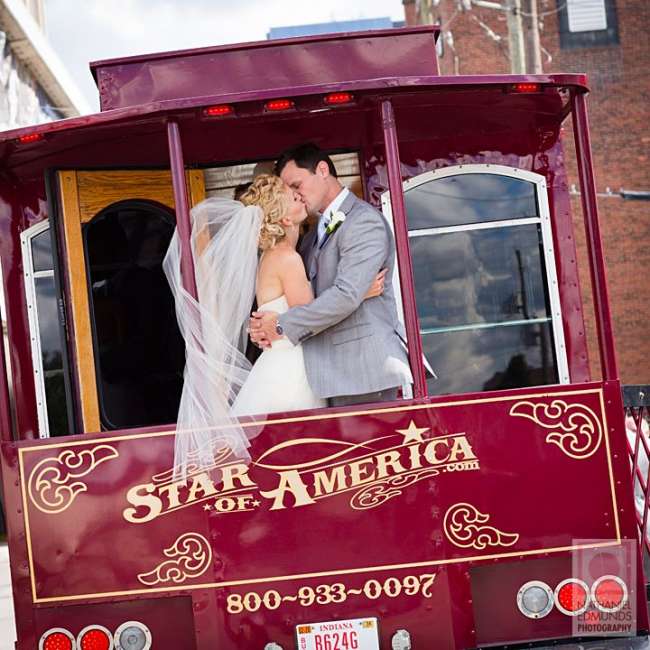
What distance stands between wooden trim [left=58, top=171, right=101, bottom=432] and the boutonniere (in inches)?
52.7

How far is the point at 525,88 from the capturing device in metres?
4.88

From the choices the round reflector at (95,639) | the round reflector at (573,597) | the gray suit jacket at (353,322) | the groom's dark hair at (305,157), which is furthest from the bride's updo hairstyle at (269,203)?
the round reflector at (573,597)

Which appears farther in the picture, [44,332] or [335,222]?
[44,332]

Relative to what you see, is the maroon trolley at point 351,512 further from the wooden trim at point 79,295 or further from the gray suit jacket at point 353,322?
the wooden trim at point 79,295

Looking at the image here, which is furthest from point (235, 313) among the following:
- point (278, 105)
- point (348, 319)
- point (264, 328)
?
point (278, 105)

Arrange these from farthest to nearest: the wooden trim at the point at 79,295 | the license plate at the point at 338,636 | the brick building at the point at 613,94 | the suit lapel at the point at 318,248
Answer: the brick building at the point at 613,94, the wooden trim at the point at 79,295, the suit lapel at the point at 318,248, the license plate at the point at 338,636

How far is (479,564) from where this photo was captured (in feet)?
15.8

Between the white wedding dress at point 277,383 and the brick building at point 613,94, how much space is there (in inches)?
780

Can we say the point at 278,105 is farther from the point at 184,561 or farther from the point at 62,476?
the point at 184,561

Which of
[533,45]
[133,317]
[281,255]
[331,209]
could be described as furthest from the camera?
[533,45]

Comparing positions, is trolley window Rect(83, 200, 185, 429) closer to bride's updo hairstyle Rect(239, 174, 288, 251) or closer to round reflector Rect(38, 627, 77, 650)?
bride's updo hairstyle Rect(239, 174, 288, 251)

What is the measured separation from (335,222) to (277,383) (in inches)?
32.2

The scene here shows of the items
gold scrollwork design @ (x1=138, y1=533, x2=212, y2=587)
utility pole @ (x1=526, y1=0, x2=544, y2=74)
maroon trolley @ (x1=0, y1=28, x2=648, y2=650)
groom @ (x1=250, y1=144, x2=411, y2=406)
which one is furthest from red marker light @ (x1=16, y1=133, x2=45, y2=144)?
utility pole @ (x1=526, y1=0, x2=544, y2=74)

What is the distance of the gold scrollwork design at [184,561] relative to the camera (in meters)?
4.77
